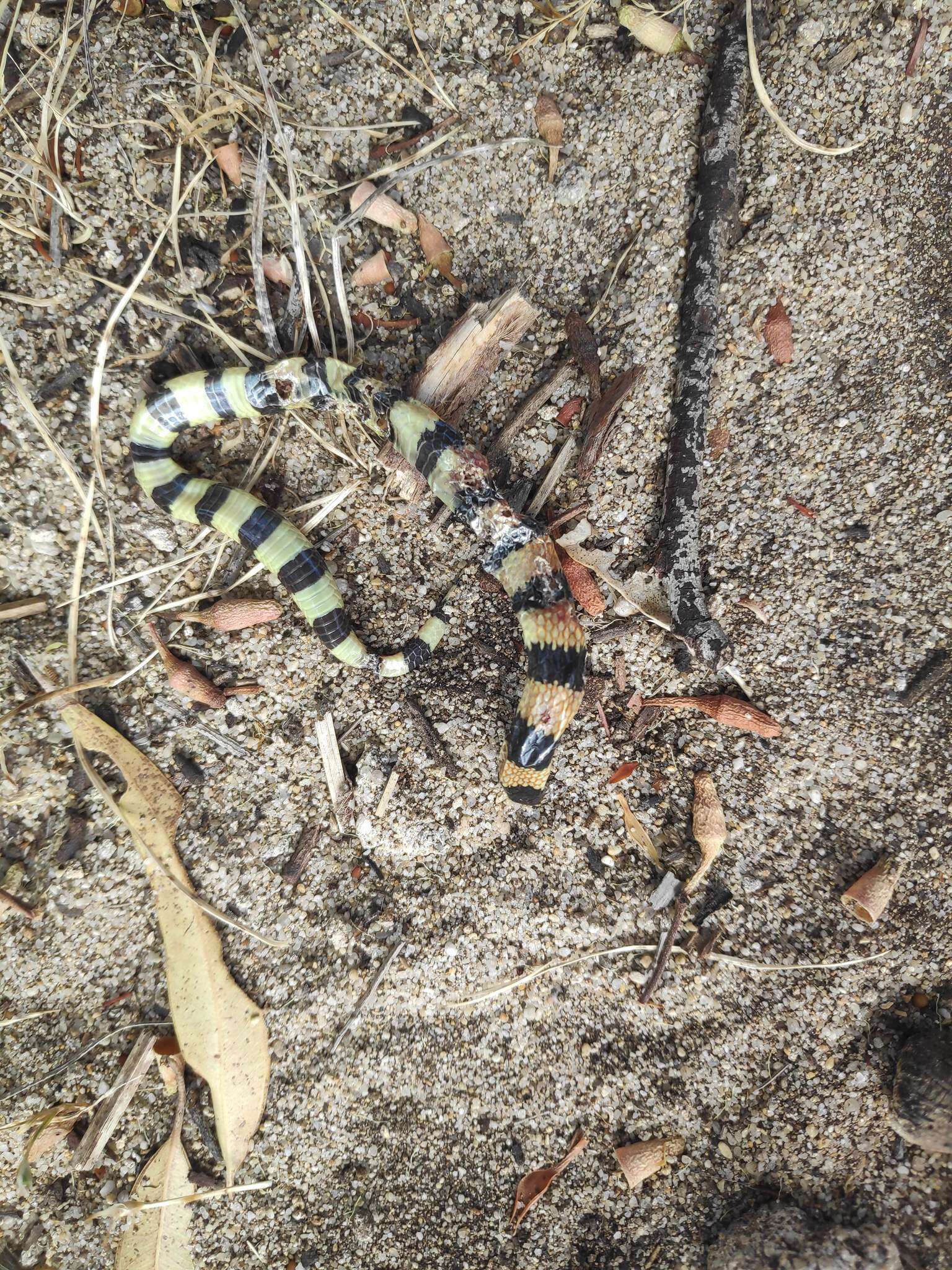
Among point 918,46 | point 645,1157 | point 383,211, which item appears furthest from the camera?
point 383,211

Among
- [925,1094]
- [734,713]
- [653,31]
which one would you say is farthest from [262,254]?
[925,1094]

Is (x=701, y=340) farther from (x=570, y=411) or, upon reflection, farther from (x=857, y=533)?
(x=857, y=533)

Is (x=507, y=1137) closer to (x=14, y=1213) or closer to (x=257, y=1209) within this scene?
(x=257, y=1209)

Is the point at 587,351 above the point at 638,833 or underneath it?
above

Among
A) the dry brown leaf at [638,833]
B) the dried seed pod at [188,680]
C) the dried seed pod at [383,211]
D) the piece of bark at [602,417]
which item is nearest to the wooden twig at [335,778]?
the dried seed pod at [188,680]

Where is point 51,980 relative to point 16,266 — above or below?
below

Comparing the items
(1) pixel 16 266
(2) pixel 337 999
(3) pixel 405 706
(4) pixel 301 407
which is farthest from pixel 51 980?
(1) pixel 16 266

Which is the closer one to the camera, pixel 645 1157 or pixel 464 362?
pixel 645 1157

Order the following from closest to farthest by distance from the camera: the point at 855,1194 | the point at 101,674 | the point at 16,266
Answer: the point at 855,1194 < the point at 16,266 < the point at 101,674
